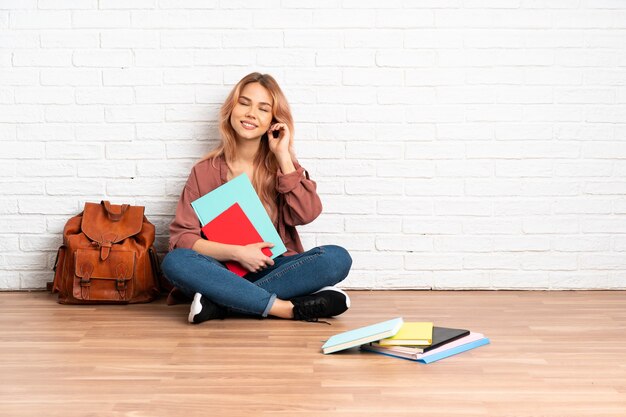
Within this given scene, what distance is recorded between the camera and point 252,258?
3133 mm

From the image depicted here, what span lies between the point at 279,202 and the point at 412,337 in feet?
3.54

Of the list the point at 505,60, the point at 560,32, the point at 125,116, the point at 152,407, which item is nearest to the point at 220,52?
the point at 125,116

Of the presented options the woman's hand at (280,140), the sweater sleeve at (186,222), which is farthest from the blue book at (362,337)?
the woman's hand at (280,140)

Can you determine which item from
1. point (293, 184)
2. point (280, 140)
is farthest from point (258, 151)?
point (293, 184)

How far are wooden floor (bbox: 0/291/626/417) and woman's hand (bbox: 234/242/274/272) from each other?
0.21 meters

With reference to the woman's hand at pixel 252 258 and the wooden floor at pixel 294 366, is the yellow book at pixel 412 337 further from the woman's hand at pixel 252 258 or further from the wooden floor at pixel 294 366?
the woman's hand at pixel 252 258

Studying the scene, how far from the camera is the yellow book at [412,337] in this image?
250 centimetres

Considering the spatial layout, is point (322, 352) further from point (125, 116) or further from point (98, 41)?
point (98, 41)

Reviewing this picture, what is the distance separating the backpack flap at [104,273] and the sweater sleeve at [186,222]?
22 cm

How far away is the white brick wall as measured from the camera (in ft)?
11.6

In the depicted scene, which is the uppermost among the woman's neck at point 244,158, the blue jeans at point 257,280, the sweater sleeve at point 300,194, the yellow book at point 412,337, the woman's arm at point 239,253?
the woman's neck at point 244,158

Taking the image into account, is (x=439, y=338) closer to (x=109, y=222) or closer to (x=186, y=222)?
(x=186, y=222)

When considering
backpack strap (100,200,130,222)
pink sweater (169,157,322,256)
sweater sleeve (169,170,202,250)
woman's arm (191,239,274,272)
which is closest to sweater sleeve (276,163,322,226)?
pink sweater (169,157,322,256)

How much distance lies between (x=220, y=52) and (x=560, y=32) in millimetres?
1435
